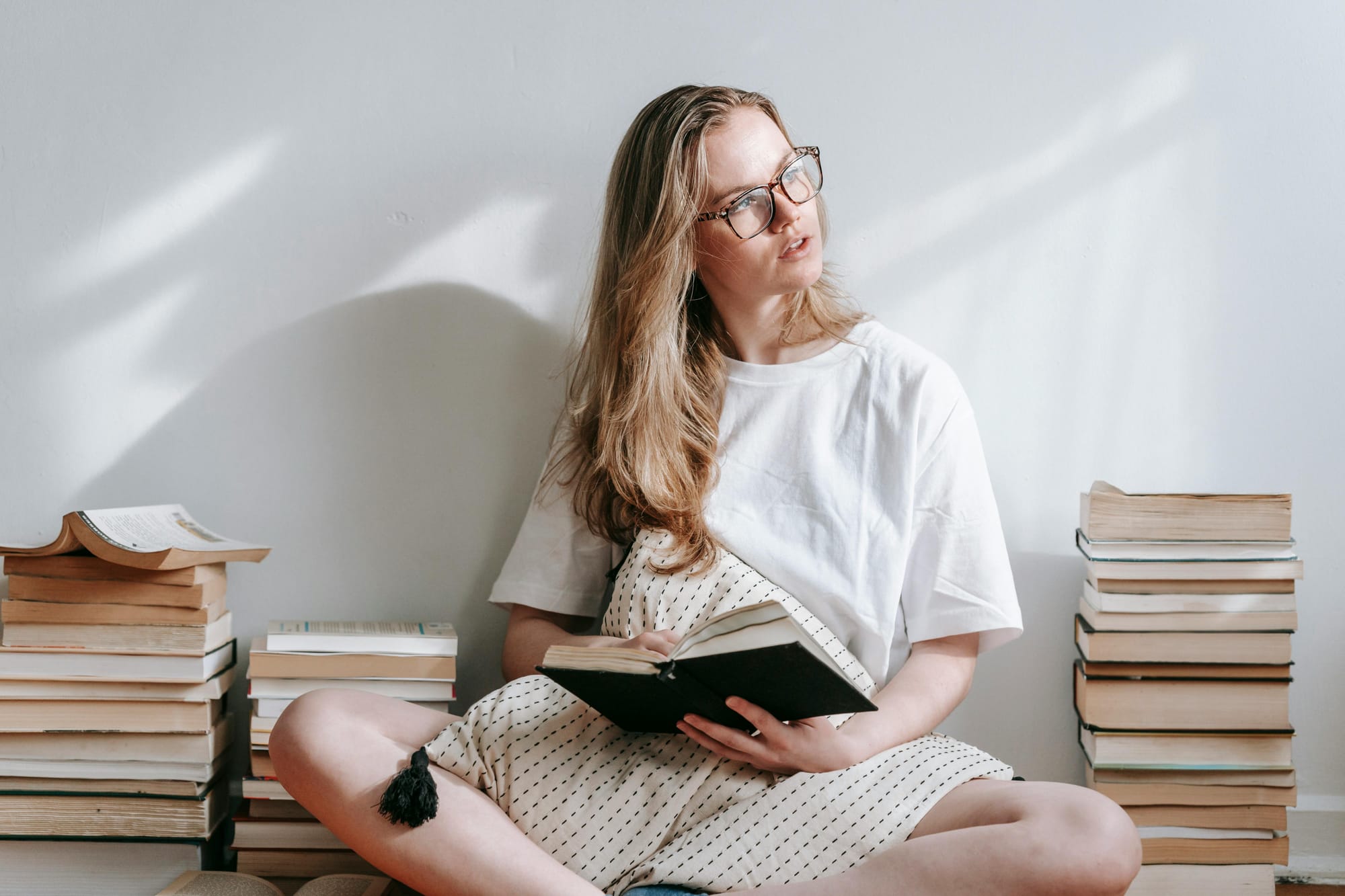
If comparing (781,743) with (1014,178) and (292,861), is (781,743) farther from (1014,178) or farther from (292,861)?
(1014,178)

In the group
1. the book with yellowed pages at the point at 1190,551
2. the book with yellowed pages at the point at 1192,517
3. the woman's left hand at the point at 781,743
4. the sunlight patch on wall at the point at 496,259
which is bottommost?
the woman's left hand at the point at 781,743

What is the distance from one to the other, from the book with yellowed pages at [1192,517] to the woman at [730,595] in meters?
0.19

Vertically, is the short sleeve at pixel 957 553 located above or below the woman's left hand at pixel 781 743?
above

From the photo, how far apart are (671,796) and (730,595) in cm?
28

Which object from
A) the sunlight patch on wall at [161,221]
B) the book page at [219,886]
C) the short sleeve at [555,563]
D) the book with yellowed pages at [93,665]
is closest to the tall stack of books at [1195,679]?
the short sleeve at [555,563]

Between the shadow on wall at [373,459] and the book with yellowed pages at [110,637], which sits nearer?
the book with yellowed pages at [110,637]

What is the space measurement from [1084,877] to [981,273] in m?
0.95

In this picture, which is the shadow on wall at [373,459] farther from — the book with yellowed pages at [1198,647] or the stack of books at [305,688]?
the book with yellowed pages at [1198,647]

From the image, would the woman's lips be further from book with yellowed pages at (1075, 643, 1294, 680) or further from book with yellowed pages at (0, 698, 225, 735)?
book with yellowed pages at (0, 698, 225, 735)

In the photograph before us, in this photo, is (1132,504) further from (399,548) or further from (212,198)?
(212,198)

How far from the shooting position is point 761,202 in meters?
1.45

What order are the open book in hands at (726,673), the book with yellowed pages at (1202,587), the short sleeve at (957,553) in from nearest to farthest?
the open book in hands at (726,673), the short sleeve at (957,553), the book with yellowed pages at (1202,587)

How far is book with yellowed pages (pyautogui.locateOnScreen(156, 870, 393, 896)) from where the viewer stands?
1.49m

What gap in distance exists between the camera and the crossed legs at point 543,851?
1.05m
